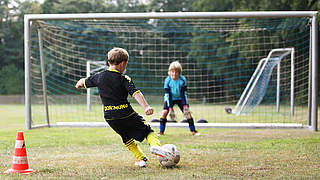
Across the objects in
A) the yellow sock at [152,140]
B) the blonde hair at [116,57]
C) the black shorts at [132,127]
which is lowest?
the yellow sock at [152,140]

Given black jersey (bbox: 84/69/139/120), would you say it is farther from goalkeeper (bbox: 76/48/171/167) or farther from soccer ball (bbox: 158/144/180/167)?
soccer ball (bbox: 158/144/180/167)

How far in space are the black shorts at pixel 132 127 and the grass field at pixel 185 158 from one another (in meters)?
0.37

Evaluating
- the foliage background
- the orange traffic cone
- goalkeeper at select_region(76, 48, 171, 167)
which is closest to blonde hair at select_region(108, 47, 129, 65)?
goalkeeper at select_region(76, 48, 171, 167)

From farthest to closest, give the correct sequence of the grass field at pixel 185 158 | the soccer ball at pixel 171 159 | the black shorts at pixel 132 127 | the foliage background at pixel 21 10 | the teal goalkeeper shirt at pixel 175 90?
1. the foliage background at pixel 21 10
2. the teal goalkeeper shirt at pixel 175 90
3. the black shorts at pixel 132 127
4. the soccer ball at pixel 171 159
5. the grass field at pixel 185 158

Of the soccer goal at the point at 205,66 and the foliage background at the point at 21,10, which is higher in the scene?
the foliage background at the point at 21,10

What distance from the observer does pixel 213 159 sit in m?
5.28

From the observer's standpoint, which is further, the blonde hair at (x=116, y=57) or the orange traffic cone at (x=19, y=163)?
the blonde hair at (x=116, y=57)

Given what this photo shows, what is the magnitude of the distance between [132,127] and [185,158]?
104cm

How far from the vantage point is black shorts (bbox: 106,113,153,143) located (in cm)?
467

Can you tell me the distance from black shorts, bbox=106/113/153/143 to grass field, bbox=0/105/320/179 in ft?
1.22

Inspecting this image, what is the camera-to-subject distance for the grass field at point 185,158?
4230 mm

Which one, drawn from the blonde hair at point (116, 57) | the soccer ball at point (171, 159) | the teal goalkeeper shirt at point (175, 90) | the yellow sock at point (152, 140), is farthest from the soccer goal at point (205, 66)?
the soccer ball at point (171, 159)

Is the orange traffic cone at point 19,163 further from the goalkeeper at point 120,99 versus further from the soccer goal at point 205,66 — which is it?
the soccer goal at point 205,66

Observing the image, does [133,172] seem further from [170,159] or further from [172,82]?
[172,82]
